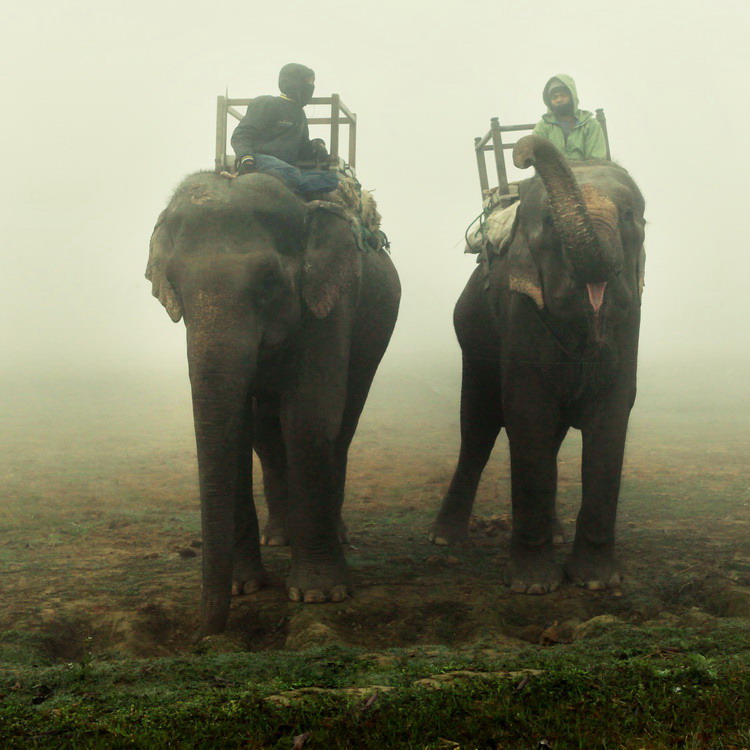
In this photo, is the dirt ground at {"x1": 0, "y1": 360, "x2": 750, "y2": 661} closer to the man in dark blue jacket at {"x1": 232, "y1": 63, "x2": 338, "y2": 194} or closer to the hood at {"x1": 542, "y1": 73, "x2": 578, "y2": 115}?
the man in dark blue jacket at {"x1": 232, "y1": 63, "x2": 338, "y2": 194}

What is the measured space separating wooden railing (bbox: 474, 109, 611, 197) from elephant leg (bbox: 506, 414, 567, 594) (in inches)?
96.3

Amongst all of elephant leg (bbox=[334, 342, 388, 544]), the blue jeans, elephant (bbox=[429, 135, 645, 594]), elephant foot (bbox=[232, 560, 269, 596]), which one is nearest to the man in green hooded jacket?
elephant (bbox=[429, 135, 645, 594])

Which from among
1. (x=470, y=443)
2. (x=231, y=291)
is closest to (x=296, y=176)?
(x=231, y=291)

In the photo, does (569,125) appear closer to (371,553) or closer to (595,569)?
(595,569)

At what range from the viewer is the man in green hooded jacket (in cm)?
707

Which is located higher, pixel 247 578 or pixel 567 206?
pixel 567 206

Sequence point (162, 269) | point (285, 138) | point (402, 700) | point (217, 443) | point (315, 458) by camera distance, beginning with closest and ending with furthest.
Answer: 1. point (402, 700)
2. point (217, 443)
3. point (162, 269)
4. point (315, 458)
5. point (285, 138)

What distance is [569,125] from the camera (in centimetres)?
716

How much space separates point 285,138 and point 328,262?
1.36 m

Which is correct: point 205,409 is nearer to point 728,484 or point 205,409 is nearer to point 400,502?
point 400,502

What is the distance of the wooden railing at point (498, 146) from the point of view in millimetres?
7438

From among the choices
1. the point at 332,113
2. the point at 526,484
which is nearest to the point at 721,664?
the point at 526,484

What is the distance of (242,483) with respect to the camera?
601cm

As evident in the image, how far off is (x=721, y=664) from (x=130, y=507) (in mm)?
6686
